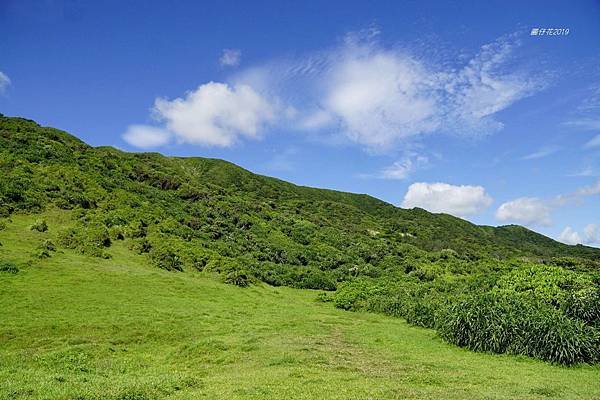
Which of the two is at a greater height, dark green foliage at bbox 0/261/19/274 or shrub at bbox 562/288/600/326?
shrub at bbox 562/288/600/326

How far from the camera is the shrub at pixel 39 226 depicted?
4366cm

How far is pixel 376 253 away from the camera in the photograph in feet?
257

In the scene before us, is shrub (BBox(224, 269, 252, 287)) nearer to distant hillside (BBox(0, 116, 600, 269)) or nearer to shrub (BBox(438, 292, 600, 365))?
distant hillside (BBox(0, 116, 600, 269))

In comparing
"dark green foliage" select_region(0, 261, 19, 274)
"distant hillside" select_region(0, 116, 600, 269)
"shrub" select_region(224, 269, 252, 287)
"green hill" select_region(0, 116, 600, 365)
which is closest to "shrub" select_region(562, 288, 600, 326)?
"green hill" select_region(0, 116, 600, 365)

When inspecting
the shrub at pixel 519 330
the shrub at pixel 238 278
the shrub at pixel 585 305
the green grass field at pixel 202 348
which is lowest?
the green grass field at pixel 202 348

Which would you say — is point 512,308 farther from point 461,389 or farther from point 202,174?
point 202,174

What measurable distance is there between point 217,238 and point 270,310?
85.2ft

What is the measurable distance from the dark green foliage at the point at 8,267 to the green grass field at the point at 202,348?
1.49 feet

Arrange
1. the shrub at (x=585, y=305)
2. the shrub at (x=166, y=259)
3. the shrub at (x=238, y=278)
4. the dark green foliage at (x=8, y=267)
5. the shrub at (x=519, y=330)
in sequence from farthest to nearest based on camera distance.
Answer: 1. the shrub at (x=238, y=278)
2. the shrub at (x=166, y=259)
3. the dark green foliage at (x=8, y=267)
4. the shrub at (x=585, y=305)
5. the shrub at (x=519, y=330)

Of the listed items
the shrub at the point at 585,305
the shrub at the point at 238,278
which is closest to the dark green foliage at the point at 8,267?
the shrub at the point at 238,278

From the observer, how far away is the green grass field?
1670 cm

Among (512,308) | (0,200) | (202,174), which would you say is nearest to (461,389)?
(512,308)

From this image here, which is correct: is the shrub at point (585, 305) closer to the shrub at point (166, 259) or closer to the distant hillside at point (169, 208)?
the shrub at point (166, 259)

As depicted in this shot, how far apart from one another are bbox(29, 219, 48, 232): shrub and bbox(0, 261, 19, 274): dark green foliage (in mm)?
10100
